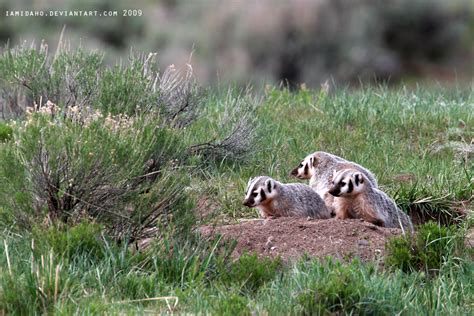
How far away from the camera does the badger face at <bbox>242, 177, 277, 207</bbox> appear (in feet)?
23.6

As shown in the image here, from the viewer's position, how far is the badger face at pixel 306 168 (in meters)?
7.95

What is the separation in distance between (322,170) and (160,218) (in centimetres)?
188

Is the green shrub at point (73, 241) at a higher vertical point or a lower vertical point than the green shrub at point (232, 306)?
higher

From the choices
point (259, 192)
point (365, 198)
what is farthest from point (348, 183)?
point (259, 192)

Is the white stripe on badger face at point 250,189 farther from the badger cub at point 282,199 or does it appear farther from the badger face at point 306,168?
the badger face at point 306,168

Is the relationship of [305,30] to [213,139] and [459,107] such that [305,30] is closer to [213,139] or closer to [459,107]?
[459,107]

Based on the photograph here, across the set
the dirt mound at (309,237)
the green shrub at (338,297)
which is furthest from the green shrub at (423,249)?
the green shrub at (338,297)

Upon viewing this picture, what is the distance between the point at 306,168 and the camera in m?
7.99

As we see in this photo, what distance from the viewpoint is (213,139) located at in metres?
8.46

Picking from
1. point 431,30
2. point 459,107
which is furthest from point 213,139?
point 431,30

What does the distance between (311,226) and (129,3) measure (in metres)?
21.3

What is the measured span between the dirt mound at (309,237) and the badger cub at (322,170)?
2.70ft

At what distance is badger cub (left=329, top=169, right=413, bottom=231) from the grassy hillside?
17.9 inches

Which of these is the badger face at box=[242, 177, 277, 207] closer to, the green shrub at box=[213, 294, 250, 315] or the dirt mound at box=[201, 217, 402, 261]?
the dirt mound at box=[201, 217, 402, 261]
